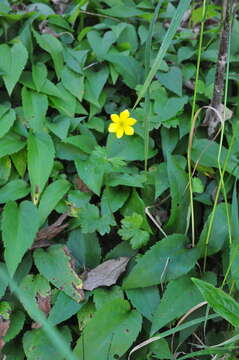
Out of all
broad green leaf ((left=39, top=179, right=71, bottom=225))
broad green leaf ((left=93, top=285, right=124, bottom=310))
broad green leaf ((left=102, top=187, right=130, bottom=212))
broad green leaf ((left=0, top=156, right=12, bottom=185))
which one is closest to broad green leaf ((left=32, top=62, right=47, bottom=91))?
broad green leaf ((left=0, top=156, right=12, bottom=185))

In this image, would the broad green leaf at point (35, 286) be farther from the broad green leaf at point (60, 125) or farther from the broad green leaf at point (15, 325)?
the broad green leaf at point (60, 125)

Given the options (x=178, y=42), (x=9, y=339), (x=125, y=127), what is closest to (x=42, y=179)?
(x=125, y=127)

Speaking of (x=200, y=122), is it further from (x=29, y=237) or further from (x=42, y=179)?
(x=29, y=237)

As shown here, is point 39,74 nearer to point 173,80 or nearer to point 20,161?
point 20,161

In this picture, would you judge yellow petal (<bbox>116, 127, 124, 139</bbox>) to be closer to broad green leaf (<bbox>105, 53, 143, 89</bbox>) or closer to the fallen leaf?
broad green leaf (<bbox>105, 53, 143, 89</bbox>)

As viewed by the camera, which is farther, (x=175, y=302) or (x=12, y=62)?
(x=12, y=62)

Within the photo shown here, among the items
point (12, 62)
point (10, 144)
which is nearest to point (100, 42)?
point (12, 62)
